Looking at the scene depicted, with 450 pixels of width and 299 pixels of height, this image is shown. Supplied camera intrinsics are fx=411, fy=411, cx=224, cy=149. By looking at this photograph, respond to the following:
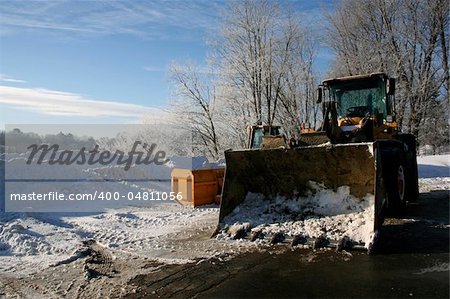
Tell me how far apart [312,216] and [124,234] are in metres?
3.29


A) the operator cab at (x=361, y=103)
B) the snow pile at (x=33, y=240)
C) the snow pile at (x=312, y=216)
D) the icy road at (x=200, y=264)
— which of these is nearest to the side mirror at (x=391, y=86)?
the operator cab at (x=361, y=103)

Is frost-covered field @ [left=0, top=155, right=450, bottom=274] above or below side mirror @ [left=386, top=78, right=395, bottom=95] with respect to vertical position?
below

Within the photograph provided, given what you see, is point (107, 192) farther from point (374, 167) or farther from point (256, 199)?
point (374, 167)

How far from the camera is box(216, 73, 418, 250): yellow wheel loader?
6.07 m

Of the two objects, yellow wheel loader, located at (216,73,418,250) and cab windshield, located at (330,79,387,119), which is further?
cab windshield, located at (330,79,387,119)

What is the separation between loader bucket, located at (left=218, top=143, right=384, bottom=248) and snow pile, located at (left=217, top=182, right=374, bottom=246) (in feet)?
0.22

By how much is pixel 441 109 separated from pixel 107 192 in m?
20.7

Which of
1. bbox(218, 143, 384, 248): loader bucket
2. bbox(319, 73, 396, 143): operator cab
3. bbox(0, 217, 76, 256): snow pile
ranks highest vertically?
bbox(319, 73, 396, 143): operator cab

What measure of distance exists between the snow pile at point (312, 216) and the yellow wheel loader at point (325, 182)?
0.01 meters

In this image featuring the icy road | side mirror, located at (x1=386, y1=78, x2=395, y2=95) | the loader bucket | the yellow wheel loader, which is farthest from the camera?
side mirror, located at (x1=386, y1=78, x2=395, y2=95)

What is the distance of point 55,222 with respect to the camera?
28.5ft

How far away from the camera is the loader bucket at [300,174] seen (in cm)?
632

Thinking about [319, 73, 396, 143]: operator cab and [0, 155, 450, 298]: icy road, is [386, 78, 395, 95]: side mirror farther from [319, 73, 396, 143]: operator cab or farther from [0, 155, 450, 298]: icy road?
[0, 155, 450, 298]: icy road

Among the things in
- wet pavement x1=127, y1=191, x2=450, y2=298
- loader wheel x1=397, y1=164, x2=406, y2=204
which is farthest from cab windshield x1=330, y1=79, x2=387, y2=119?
wet pavement x1=127, y1=191, x2=450, y2=298
